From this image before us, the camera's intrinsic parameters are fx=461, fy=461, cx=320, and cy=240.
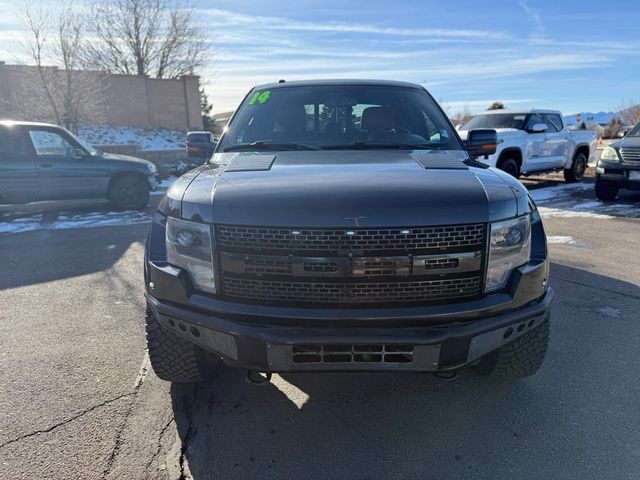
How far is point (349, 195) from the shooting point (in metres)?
2.09

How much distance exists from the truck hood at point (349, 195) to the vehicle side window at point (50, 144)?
7125mm

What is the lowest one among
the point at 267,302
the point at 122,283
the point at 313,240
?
the point at 122,283

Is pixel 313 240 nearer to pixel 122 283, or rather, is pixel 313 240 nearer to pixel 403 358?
pixel 403 358

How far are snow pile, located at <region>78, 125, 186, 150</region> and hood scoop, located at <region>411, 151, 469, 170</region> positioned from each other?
66.8 ft

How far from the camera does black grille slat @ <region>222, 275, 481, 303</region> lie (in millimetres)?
2084

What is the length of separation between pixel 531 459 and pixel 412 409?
0.64 metres

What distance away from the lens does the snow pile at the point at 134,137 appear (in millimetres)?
22681

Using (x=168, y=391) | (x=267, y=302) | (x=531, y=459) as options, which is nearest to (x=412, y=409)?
(x=531, y=459)

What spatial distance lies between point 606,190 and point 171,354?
9.57 m

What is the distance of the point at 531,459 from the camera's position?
7.24 ft

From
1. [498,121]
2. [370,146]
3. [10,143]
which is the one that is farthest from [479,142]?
[498,121]

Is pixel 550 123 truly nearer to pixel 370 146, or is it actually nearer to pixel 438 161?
pixel 370 146

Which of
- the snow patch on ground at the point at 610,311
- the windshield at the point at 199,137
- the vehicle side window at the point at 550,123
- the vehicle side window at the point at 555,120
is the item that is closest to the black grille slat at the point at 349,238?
the windshield at the point at 199,137

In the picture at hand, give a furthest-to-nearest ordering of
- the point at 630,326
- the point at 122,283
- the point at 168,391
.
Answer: the point at 122,283, the point at 630,326, the point at 168,391
